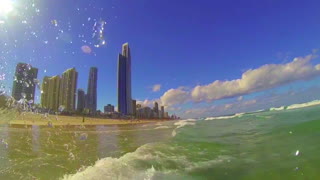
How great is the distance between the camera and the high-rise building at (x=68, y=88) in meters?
15.0

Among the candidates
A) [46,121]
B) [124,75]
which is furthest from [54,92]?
[46,121]

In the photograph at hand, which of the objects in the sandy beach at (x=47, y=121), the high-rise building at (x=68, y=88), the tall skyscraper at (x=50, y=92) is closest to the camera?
the high-rise building at (x=68, y=88)

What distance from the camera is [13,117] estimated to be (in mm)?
23750

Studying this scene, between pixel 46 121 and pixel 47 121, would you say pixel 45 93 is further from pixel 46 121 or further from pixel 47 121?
pixel 47 121

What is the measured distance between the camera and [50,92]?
17359 millimetres

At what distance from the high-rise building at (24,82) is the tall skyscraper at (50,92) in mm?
843

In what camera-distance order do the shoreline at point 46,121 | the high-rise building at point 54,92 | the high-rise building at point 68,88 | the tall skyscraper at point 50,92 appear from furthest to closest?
the shoreline at point 46,121, the high-rise building at point 54,92, the tall skyscraper at point 50,92, the high-rise building at point 68,88

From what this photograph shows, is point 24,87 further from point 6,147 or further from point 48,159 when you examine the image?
point 48,159

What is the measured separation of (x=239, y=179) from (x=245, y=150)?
362 cm

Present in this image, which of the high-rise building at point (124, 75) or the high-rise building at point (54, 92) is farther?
the high-rise building at point (54, 92)

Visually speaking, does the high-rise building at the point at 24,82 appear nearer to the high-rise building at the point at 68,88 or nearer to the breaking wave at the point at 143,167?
the high-rise building at the point at 68,88

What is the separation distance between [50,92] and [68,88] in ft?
4.32

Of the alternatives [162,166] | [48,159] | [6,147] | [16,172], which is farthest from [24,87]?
[162,166]

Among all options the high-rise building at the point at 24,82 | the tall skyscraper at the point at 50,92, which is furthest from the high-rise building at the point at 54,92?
the high-rise building at the point at 24,82
